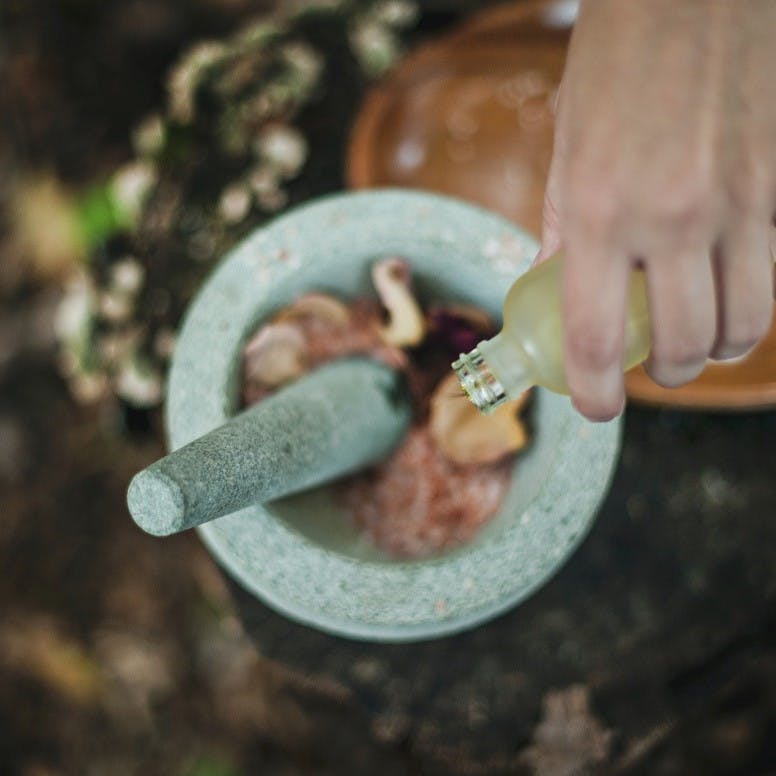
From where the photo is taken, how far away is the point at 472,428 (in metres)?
0.72

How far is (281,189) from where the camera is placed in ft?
3.11

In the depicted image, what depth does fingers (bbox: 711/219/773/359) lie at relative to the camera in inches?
18.1

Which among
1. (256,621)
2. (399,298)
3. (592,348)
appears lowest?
(256,621)

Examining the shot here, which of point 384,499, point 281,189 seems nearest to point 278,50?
point 281,189

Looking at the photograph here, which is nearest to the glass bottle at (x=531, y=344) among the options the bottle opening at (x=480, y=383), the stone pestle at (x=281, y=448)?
the bottle opening at (x=480, y=383)

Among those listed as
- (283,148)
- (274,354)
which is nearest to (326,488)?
(274,354)

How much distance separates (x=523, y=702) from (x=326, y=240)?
0.48 meters

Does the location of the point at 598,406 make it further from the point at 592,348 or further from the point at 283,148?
the point at 283,148

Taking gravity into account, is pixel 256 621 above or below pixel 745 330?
below

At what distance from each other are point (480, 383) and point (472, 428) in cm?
19

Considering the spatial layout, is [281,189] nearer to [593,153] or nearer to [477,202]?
[477,202]

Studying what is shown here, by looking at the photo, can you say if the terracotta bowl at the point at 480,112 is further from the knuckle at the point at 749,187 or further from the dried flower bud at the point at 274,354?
the knuckle at the point at 749,187

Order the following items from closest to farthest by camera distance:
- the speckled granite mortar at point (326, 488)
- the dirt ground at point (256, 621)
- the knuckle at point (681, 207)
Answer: the knuckle at point (681, 207) → the speckled granite mortar at point (326, 488) → the dirt ground at point (256, 621)

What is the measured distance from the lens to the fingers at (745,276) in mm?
459
